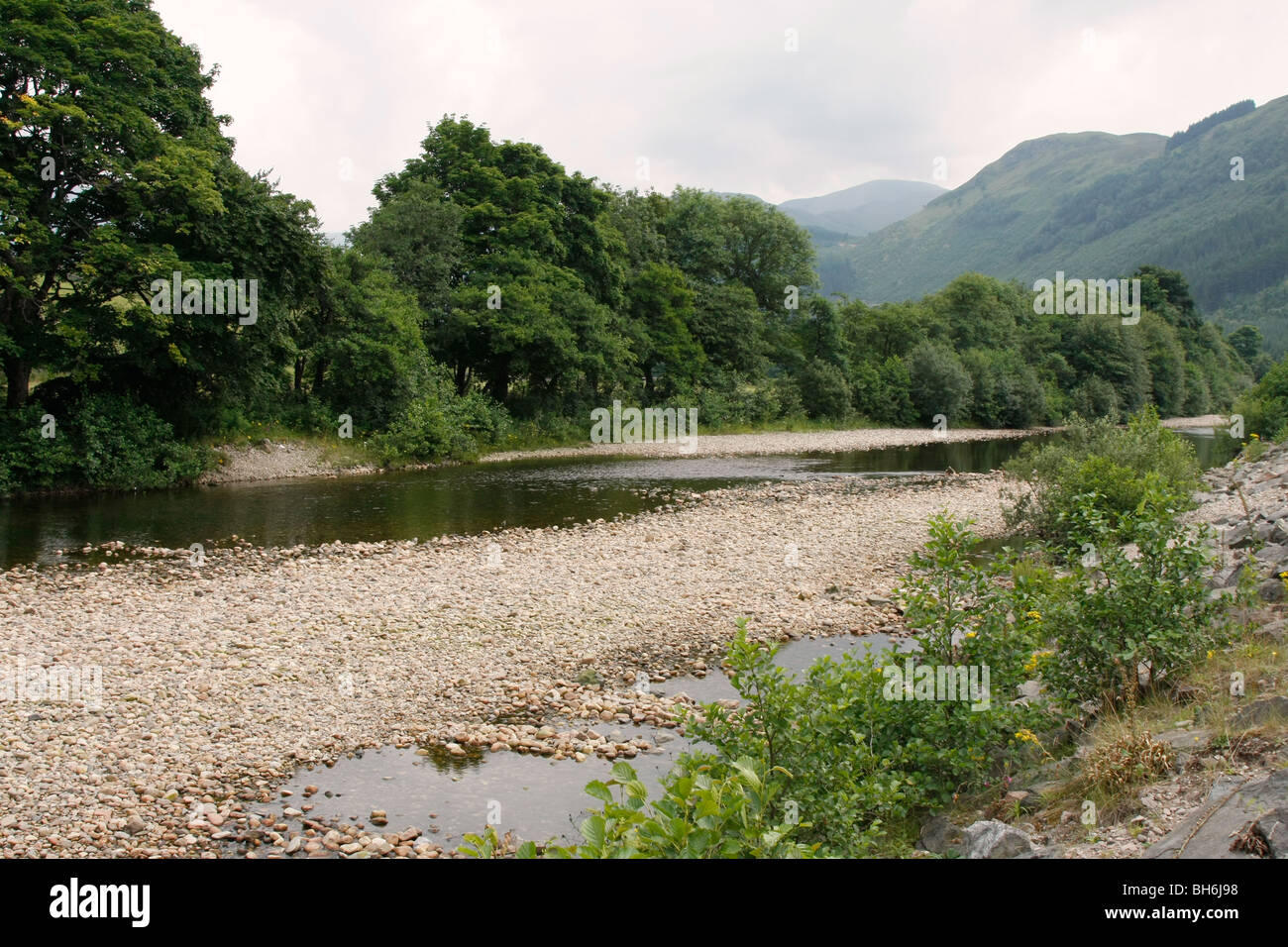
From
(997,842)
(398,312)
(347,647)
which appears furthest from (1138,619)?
(398,312)

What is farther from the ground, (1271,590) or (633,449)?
(633,449)

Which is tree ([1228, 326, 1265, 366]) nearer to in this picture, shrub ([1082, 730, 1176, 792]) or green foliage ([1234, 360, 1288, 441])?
green foliage ([1234, 360, 1288, 441])

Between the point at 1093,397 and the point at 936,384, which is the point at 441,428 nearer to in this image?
the point at 936,384

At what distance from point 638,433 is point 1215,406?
78401 mm

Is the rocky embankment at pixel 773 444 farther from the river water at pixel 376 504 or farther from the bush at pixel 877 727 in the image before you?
the bush at pixel 877 727

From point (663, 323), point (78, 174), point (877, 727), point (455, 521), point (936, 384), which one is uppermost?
point (663, 323)

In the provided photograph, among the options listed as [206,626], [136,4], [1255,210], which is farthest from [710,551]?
[1255,210]

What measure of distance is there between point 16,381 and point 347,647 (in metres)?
21.2

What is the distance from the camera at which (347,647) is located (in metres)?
11.4

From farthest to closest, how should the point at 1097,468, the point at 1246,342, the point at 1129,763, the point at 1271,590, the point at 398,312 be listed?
the point at 1246,342
the point at 398,312
the point at 1097,468
the point at 1271,590
the point at 1129,763

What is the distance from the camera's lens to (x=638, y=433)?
165ft

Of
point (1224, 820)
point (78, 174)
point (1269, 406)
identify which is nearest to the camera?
point (1224, 820)

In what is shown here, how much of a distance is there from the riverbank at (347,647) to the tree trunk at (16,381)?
499 inches

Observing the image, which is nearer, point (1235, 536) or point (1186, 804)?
point (1186, 804)
